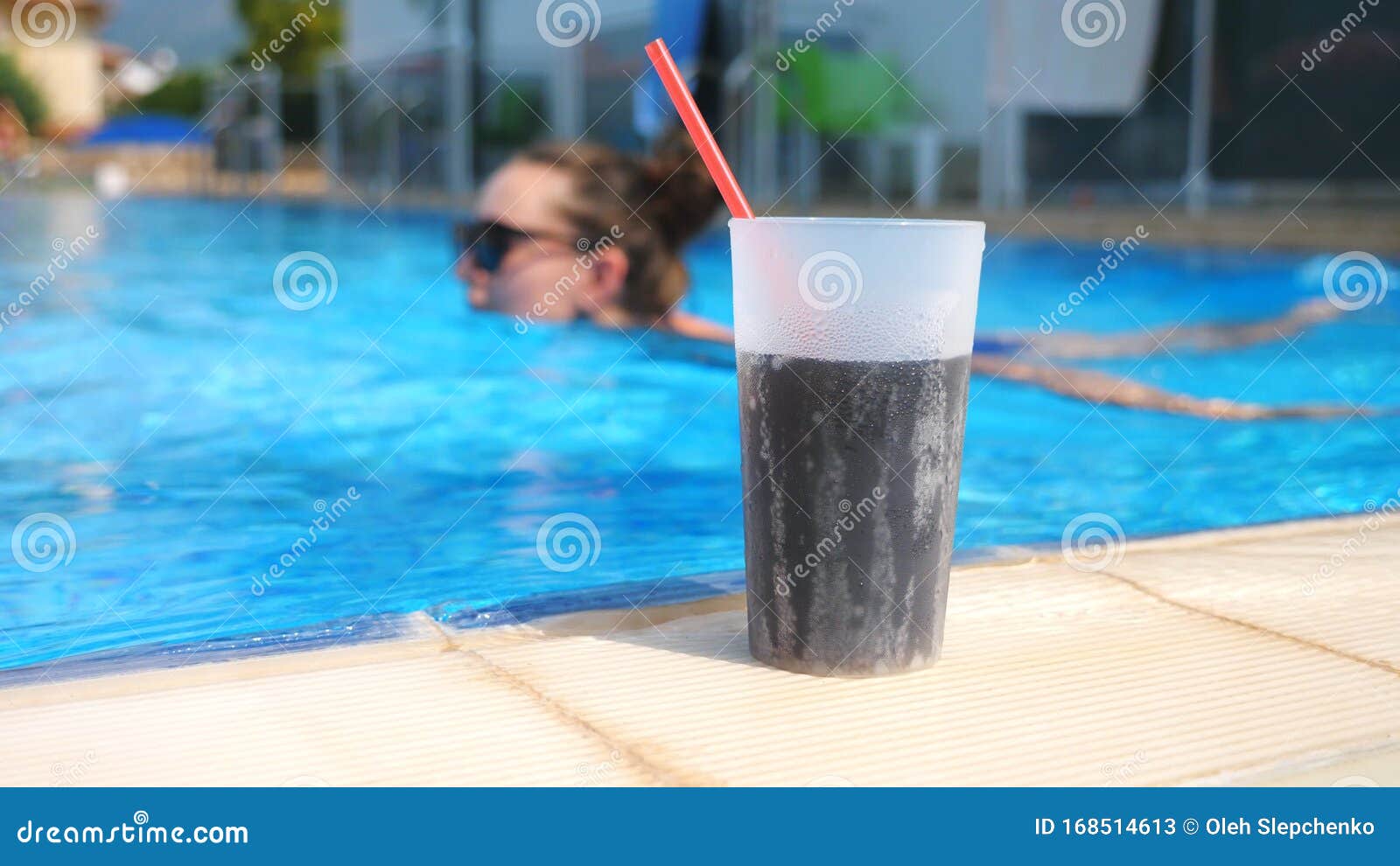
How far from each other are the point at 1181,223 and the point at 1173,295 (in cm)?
236

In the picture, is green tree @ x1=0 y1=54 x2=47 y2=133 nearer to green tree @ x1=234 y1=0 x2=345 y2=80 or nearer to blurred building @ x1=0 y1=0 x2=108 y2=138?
blurred building @ x1=0 y1=0 x2=108 y2=138

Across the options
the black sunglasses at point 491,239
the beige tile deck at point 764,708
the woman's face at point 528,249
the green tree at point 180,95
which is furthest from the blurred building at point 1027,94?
the green tree at point 180,95

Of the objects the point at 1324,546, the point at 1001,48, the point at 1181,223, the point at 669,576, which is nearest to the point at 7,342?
the point at 669,576

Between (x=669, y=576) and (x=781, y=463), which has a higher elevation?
(x=669, y=576)

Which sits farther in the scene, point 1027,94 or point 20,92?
point 20,92

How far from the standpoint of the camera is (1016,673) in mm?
1971

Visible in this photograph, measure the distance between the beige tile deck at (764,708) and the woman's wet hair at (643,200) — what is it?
3447 millimetres

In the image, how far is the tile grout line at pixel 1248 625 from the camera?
2008 mm

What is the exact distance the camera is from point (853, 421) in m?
1.87

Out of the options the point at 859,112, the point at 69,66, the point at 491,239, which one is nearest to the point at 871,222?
the point at 491,239

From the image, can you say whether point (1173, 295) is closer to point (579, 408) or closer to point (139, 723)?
point (579, 408)

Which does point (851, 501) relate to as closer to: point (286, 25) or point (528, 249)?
point (528, 249)

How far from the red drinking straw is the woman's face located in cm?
344

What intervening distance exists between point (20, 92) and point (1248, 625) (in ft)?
147
